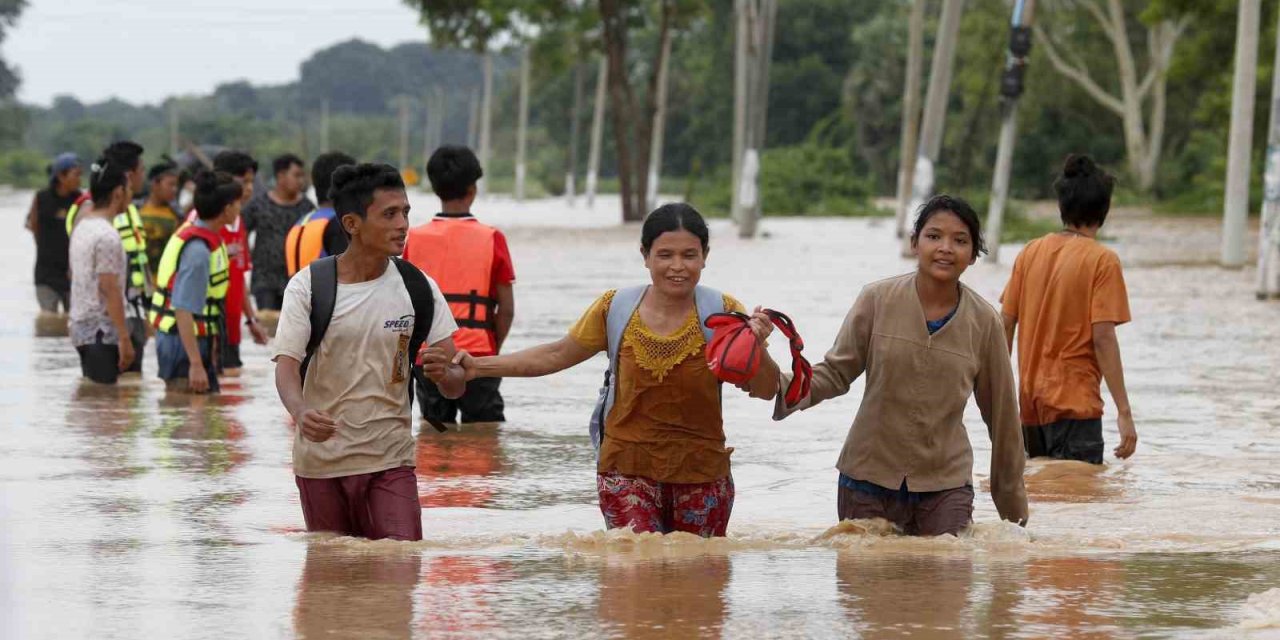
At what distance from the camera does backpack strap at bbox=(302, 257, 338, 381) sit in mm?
6379

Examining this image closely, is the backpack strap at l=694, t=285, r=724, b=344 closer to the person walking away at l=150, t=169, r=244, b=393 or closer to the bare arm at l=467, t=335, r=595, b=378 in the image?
the bare arm at l=467, t=335, r=595, b=378

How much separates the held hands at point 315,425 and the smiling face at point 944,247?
6.37ft

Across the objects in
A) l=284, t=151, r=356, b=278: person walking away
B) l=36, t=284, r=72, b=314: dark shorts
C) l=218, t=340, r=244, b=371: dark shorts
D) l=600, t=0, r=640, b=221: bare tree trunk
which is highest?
l=600, t=0, r=640, b=221: bare tree trunk

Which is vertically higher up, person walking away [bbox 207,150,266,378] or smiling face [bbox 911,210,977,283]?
smiling face [bbox 911,210,977,283]

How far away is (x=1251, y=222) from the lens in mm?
45781

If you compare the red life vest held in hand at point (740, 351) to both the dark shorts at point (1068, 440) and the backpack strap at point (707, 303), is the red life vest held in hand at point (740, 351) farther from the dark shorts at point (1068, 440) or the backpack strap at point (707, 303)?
the dark shorts at point (1068, 440)

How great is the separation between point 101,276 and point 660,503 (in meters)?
6.74

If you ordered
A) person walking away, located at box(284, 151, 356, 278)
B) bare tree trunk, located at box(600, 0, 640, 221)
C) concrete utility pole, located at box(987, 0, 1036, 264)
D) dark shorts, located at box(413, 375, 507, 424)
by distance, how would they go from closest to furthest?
1. person walking away, located at box(284, 151, 356, 278)
2. dark shorts, located at box(413, 375, 507, 424)
3. concrete utility pole, located at box(987, 0, 1036, 264)
4. bare tree trunk, located at box(600, 0, 640, 221)

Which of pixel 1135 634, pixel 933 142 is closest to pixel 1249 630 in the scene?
pixel 1135 634

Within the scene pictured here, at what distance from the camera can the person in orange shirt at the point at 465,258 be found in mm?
9703

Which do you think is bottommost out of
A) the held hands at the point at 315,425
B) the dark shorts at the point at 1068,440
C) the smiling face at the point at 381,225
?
the dark shorts at the point at 1068,440

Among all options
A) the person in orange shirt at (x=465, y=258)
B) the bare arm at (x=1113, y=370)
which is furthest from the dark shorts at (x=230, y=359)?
the bare arm at (x=1113, y=370)

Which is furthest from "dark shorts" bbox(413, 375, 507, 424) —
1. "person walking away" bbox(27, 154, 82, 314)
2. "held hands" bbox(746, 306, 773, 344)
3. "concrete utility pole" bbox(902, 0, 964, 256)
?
"concrete utility pole" bbox(902, 0, 964, 256)

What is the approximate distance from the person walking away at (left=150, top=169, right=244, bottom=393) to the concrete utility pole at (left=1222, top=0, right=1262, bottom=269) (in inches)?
631
